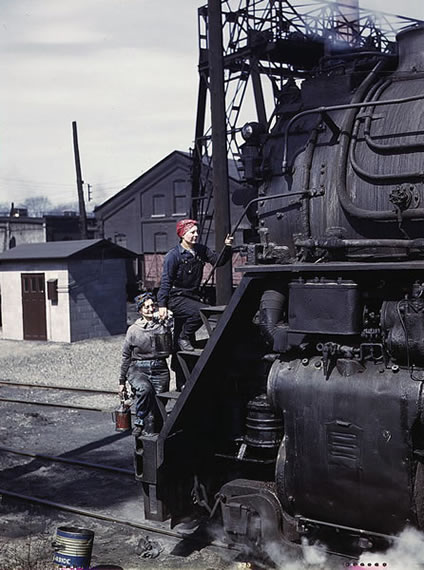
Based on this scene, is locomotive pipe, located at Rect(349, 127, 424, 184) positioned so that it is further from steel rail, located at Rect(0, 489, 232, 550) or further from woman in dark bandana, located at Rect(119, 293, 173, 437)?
steel rail, located at Rect(0, 489, 232, 550)

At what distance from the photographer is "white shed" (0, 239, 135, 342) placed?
21156 millimetres

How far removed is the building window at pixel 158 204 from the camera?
42.2 meters

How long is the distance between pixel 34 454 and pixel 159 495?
456 centimetres

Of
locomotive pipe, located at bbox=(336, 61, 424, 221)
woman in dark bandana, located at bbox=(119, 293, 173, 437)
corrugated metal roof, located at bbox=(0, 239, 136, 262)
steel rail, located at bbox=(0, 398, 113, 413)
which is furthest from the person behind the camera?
corrugated metal roof, located at bbox=(0, 239, 136, 262)

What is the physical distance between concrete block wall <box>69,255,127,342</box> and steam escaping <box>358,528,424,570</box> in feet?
56.4

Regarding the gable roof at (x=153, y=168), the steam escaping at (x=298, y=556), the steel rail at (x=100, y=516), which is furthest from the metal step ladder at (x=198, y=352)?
the gable roof at (x=153, y=168)

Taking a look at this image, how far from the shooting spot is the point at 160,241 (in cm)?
4219

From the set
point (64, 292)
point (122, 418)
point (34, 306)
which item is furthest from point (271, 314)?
point (34, 306)

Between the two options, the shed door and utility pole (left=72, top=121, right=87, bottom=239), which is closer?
the shed door

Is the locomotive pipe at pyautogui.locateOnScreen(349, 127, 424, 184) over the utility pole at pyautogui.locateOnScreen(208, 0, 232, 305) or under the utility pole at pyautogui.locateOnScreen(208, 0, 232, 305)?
under

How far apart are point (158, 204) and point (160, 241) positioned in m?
2.29

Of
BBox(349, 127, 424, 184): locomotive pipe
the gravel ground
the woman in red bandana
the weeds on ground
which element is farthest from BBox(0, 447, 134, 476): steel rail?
BBox(349, 127, 424, 184): locomotive pipe

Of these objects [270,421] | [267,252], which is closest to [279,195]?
[267,252]

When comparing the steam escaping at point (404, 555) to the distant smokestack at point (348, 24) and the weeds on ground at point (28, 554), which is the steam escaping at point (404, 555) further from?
the distant smokestack at point (348, 24)
